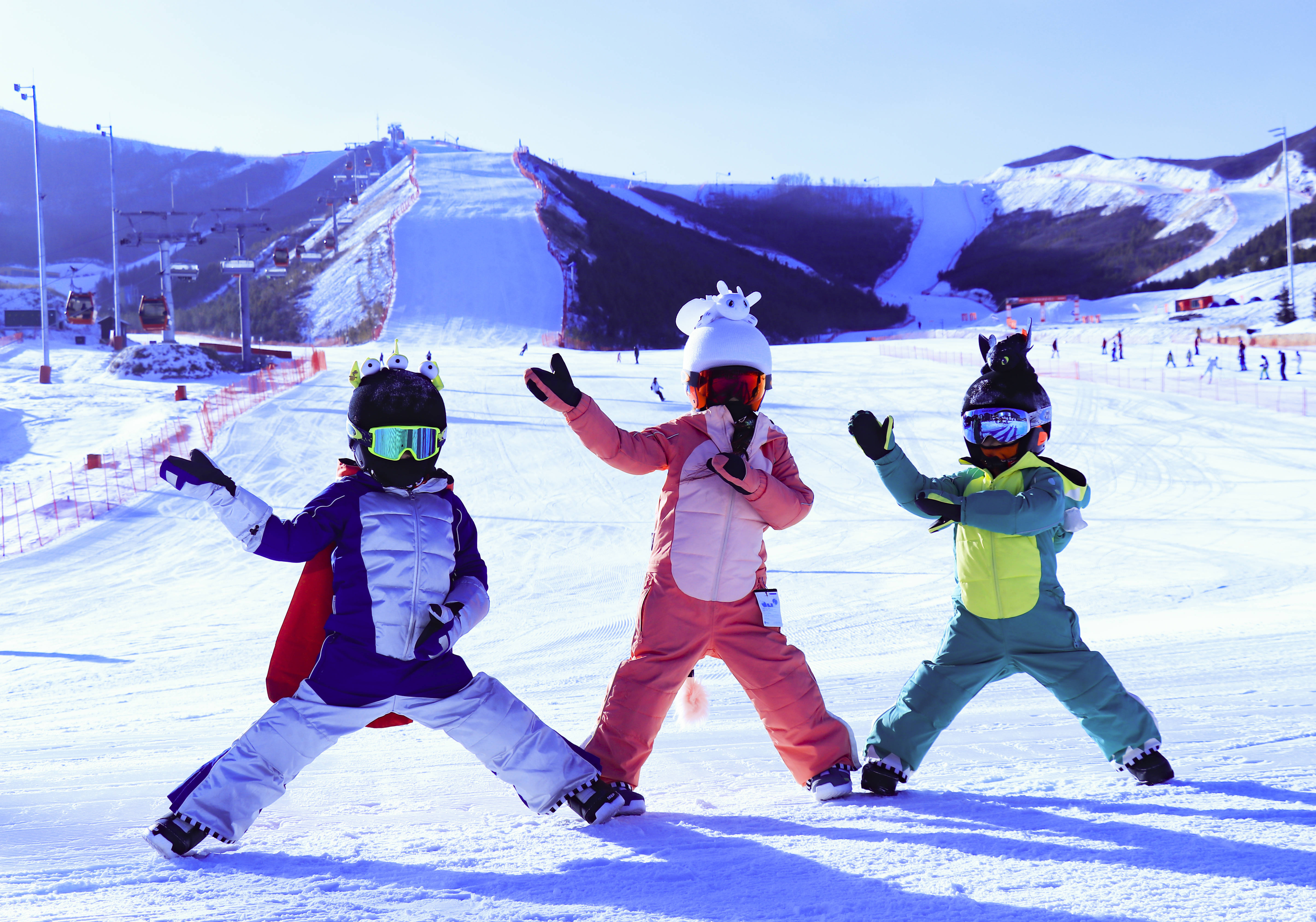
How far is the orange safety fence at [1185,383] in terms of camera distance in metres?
20.8

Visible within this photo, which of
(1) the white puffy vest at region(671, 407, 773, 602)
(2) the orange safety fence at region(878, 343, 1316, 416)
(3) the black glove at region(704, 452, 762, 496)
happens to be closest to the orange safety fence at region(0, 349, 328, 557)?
(1) the white puffy vest at region(671, 407, 773, 602)

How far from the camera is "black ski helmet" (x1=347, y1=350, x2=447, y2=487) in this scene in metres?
2.94

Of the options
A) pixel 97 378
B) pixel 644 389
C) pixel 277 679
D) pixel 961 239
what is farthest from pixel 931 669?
pixel 961 239

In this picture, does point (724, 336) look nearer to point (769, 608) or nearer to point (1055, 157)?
point (769, 608)

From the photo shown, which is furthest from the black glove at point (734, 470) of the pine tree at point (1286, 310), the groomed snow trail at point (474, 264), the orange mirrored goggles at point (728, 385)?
the pine tree at point (1286, 310)

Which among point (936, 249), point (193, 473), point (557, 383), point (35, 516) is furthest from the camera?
point (936, 249)

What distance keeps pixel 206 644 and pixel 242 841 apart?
18.1ft

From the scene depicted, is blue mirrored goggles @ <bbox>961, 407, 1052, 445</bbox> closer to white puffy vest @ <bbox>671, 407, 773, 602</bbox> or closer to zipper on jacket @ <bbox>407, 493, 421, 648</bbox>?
white puffy vest @ <bbox>671, 407, 773, 602</bbox>

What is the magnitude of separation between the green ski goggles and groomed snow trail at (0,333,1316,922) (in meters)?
1.14

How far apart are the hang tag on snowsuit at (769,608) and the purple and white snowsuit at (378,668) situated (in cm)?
76

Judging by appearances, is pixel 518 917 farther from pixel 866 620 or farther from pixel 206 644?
pixel 206 644

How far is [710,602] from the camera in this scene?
322 cm

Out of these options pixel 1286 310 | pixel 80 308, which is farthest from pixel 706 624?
pixel 1286 310

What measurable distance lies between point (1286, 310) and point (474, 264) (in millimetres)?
35683
